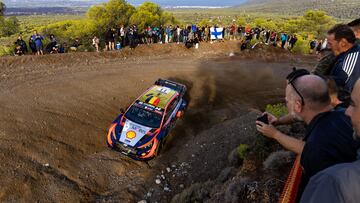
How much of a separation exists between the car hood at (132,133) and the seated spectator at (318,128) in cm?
719

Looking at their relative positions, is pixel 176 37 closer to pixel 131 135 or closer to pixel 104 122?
pixel 104 122

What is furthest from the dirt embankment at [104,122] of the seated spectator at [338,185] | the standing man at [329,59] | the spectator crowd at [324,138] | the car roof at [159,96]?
the seated spectator at [338,185]

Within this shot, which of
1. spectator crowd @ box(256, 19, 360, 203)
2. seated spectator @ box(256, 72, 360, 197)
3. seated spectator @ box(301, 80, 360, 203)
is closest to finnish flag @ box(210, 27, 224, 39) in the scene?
spectator crowd @ box(256, 19, 360, 203)

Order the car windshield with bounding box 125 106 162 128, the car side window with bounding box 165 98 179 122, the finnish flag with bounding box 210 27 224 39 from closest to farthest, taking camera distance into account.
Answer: the car windshield with bounding box 125 106 162 128, the car side window with bounding box 165 98 179 122, the finnish flag with bounding box 210 27 224 39

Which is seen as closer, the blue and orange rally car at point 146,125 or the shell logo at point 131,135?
the blue and orange rally car at point 146,125

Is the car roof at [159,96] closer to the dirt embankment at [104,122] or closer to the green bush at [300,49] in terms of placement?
the dirt embankment at [104,122]

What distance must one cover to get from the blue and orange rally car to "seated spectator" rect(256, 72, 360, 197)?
23.2 ft

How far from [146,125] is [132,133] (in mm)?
582

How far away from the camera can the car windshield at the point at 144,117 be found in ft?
33.9

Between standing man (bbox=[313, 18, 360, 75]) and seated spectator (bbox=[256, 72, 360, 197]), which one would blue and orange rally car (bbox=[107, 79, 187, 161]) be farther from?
seated spectator (bbox=[256, 72, 360, 197])

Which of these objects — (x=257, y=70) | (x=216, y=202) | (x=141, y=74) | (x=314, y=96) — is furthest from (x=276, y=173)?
(x=257, y=70)

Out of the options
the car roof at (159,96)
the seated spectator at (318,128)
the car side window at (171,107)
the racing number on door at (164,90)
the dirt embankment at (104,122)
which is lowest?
the dirt embankment at (104,122)

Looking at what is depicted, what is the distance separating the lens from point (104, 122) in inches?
484

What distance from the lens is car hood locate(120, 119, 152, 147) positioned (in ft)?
32.3
